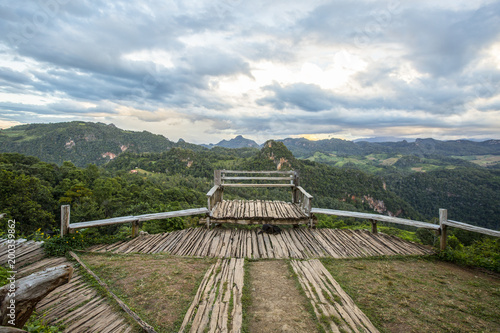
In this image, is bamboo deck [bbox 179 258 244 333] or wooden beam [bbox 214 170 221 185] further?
wooden beam [bbox 214 170 221 185]

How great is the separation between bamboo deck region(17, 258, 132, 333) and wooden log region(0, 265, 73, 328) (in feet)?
3.33

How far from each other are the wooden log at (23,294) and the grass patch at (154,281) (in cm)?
133

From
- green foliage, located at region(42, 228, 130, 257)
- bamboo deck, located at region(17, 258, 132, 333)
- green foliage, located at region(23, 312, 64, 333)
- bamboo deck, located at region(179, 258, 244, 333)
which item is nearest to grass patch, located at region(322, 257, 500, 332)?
bamboo deck, located at region(179, 258, 244, 333)

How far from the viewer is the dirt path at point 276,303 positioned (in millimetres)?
3006

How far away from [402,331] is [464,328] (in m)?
0.89

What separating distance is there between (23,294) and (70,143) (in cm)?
19699

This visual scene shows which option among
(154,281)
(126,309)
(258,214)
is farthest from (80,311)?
(258,214)

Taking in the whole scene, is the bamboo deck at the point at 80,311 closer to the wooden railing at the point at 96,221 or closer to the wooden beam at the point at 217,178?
the wooden railing at the point at 96,221

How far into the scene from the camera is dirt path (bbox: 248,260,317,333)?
9.86 ft

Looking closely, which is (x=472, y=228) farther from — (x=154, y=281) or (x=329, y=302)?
(x=154, y=281)

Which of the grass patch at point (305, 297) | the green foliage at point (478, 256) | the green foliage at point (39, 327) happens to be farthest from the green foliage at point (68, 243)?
the green foliage at point (478, 256)

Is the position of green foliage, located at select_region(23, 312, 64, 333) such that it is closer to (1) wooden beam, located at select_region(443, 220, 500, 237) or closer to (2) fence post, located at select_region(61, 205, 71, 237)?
(2) fence post, located at select_region(61, 205, 71, 237)

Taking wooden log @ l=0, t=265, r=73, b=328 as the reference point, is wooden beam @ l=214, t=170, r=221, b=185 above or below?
above

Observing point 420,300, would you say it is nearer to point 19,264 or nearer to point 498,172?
point 19,264
